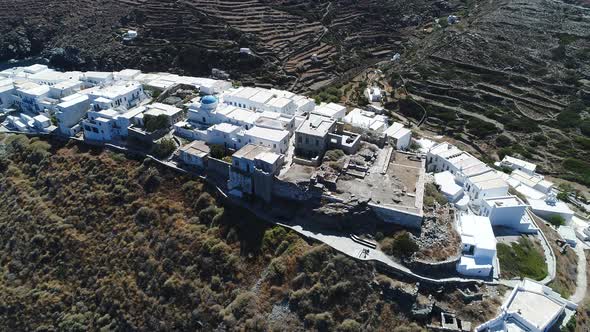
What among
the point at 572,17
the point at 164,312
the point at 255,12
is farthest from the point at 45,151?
the point at 572,17

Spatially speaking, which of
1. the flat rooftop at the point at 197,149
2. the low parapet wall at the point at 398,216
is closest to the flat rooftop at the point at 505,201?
the low parapet wall at the point at 398,216

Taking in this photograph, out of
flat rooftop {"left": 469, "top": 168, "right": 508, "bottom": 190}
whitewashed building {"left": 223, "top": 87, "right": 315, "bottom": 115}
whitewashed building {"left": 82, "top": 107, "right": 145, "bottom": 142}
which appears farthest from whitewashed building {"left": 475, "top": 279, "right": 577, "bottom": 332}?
whitewashed building {"left": 82, "top": 107, "right": 145, "bottom": 142}

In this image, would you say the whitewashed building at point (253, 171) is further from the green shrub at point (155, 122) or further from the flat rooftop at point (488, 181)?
the flat rooftop at point (488, 181)

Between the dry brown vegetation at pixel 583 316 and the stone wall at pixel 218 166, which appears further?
the stone wall at pixel 218 166

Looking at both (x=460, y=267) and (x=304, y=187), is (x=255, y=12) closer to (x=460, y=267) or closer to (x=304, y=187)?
(x=304, y=187)

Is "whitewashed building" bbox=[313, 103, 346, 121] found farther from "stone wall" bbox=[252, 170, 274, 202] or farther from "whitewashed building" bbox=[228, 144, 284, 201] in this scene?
"stone wall" bbox=[252, 170, 274, 202]

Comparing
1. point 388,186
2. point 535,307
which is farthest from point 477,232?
point 388,186

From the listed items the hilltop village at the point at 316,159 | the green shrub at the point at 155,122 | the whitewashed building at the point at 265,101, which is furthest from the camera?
the whitewashed building at the point at 265,101
